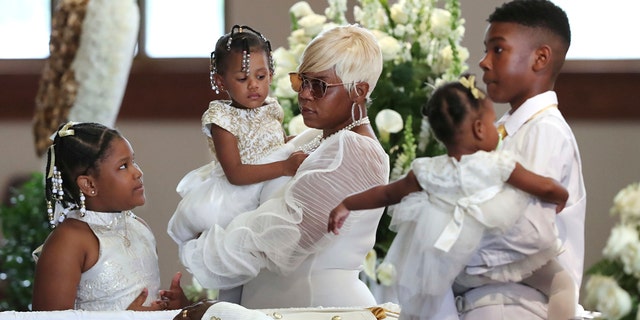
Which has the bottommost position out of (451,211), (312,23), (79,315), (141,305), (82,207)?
(141,305)

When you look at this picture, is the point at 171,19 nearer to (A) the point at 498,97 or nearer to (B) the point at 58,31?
(B) the point at 58,31

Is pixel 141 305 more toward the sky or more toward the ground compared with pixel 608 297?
more toward the ground

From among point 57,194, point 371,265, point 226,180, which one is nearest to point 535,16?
point 226,180

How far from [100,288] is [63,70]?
10.3ft

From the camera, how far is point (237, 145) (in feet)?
11.8

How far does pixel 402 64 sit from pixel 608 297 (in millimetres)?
2439

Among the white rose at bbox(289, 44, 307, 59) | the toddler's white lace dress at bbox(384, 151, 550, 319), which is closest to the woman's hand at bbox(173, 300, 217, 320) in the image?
the toddler's white lace dress at bbox(384, 151, 550, 319)

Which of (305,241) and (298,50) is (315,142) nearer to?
(305,241)

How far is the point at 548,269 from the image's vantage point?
8.77 feet

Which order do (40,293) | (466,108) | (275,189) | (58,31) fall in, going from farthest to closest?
(58,31) → (275,189) → (40,293) → (466,108)

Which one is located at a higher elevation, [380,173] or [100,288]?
[380,173]

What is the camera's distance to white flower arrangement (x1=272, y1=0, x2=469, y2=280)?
4406 millimetres

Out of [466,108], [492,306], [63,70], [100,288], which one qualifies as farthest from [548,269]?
[63,70]

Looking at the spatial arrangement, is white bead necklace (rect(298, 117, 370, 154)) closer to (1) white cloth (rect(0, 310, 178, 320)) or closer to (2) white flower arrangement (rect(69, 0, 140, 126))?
(1) white cloth (rect(0, 310, 178, 320))
